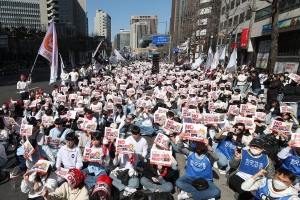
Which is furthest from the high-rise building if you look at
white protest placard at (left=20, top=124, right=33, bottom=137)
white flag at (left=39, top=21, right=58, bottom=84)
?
white protest placard at (left=20, top=124, right=33, bottom=137)

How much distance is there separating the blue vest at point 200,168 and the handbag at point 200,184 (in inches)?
6.0

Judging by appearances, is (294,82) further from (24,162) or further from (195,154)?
(24,162)

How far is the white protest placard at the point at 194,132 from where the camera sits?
4504 mm

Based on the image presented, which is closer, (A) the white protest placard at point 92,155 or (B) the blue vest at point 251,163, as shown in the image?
(B) the blue vest at point 251,163

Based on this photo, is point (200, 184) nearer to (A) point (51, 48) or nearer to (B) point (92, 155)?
(B) point (92, 155)

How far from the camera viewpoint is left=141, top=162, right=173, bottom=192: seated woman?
4473mm

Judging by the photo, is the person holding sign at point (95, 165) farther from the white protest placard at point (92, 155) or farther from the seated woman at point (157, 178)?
the seated woman at point (157, 178)

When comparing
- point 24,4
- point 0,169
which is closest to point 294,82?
point 0,169

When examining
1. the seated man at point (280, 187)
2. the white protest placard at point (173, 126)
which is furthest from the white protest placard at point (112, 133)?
the seated man at point (280, 187)

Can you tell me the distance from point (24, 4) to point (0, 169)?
10787 centimetres

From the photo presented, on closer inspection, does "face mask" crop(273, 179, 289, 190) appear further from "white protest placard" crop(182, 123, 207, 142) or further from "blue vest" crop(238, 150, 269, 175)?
"white protest placard" crop(182, 123, 207, 142)

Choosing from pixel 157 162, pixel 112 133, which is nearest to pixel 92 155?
pixel 112 133

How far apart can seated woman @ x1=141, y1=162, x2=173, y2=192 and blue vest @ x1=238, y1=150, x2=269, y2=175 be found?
4.64ft

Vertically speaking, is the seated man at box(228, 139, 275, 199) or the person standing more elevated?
the person standing
